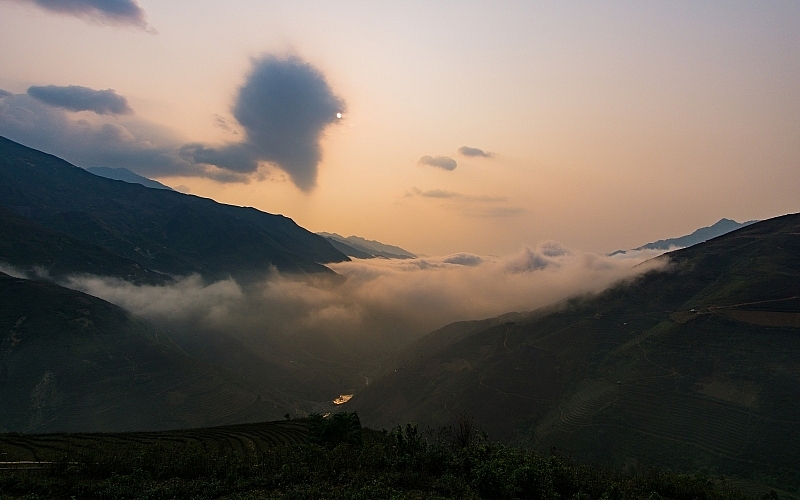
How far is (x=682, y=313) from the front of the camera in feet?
484

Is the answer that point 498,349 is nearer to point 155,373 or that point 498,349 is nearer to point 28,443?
point 155,373

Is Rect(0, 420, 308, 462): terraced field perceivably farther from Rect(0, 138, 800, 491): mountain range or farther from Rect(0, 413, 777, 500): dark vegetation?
Rect(0, 138, 800, 491): mountain range

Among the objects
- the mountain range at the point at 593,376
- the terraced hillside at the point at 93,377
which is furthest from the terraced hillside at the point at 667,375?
the terraced hillside at the point at 93,377

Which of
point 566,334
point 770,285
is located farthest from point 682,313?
point 566,334

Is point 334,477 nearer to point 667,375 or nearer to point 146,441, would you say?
point 146,441

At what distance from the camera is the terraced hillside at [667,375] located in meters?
96.1

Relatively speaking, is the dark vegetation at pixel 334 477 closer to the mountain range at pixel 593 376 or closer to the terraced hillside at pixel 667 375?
Result: the terraced hillside at pixel 667 375

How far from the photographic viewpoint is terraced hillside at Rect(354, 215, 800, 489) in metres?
96.1

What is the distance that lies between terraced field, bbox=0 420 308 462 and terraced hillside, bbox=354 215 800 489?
82.4 m

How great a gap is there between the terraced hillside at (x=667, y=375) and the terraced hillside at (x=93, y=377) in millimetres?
71986

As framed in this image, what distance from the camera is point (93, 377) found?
146 m

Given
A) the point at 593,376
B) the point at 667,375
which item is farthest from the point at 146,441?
the point at 667,375

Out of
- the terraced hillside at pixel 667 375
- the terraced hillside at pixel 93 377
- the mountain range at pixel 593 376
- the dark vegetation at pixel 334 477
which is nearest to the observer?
the dark vegetation at pixel 334 477

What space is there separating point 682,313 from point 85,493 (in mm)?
175940
